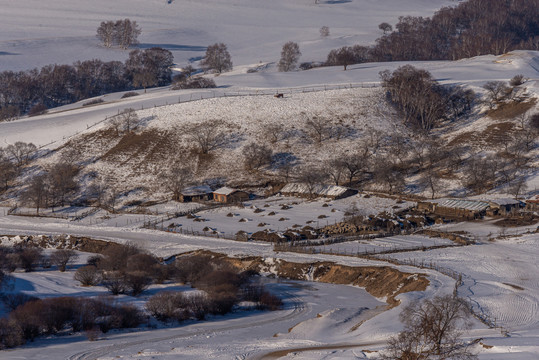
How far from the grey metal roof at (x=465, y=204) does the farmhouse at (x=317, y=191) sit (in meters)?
10.5

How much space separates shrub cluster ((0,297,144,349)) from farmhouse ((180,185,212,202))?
32.4 m

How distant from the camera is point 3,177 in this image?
3199 inches

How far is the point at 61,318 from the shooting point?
124 feet

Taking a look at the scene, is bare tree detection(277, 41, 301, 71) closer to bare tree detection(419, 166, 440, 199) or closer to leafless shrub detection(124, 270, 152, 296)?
bare tree detection(419, 166, 440, 199)

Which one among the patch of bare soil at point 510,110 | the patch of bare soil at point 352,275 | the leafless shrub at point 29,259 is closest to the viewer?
the patch of bare soil at point 352,275

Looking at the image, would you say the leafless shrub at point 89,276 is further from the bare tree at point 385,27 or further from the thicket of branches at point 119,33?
the bare tree at point 385,27

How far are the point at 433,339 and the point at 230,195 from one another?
44.2 m

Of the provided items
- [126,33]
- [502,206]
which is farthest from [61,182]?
[126,33]

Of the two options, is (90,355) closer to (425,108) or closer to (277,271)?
(277,271)

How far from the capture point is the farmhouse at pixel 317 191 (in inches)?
2749

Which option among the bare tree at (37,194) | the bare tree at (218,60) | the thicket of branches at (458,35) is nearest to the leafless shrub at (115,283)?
the bare tree at (37,194)

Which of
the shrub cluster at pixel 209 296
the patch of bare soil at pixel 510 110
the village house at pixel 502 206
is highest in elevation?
the patch of bare soil at pixel 510 110

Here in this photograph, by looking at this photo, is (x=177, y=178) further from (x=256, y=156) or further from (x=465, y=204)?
(x=465, y=204)

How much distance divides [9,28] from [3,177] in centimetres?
11586
